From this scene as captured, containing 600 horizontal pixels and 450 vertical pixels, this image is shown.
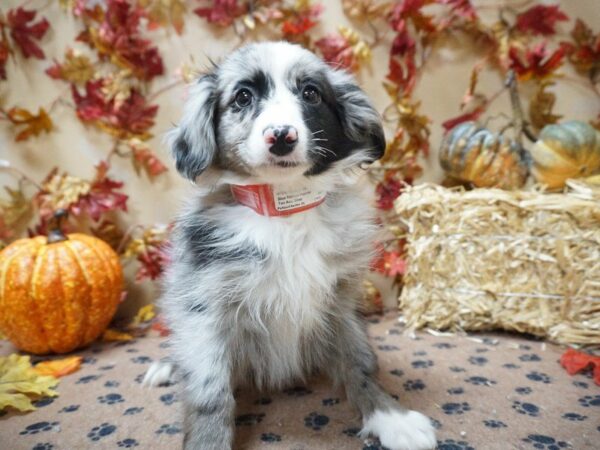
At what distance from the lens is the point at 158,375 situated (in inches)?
63.2

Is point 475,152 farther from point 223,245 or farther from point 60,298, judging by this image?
point 60,298

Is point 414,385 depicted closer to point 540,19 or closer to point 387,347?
point 387,347

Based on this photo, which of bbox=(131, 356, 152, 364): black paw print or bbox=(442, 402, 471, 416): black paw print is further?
bbox=(131, 356, 152, 364): black paw print

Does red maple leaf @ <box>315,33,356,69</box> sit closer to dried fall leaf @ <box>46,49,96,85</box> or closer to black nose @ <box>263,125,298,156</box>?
dried fall leaf @ <box>46,49,96,85</box>

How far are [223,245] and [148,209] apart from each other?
4.39ft

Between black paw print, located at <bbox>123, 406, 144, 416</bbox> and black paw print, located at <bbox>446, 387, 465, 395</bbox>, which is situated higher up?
black paw print, located at <bbox>123, 406, 144, 416</bbox>

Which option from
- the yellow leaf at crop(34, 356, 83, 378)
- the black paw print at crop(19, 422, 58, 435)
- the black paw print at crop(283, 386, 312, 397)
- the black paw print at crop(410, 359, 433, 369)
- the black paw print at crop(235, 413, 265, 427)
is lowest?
the black paw print at crop(235, 413, 265, 427)

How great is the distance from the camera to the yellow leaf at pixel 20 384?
1.43 metres

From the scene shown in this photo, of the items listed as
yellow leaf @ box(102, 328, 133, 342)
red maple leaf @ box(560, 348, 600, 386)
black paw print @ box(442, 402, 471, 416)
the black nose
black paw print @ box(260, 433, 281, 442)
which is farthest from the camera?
yellow leaf @ box(102, 328, 133, 342)

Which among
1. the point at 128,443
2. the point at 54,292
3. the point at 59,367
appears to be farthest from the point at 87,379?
the point at 128,443

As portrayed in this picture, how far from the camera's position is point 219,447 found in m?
1.09

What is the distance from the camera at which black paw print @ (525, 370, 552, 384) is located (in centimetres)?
150

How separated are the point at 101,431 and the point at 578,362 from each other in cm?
160

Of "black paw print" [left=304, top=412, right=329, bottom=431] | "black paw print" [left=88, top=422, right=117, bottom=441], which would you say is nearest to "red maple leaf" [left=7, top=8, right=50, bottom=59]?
"black paw print" [left=88, top=422, right=117, bottom=441]
